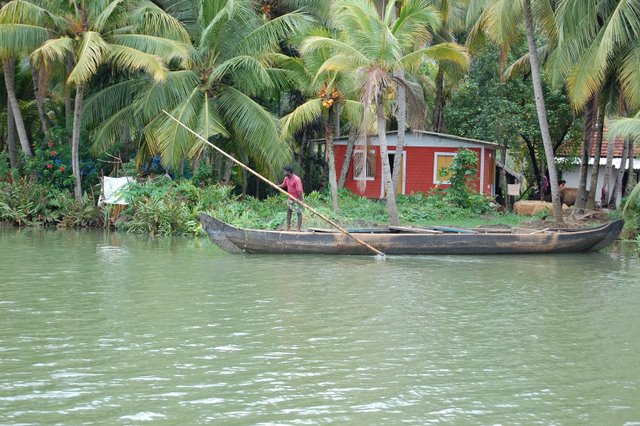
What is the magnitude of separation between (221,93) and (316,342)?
14070 millimetres

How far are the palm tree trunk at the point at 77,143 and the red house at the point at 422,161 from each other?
28.7 ft

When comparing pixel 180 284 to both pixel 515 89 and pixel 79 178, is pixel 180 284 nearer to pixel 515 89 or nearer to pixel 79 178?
pixel 79 178

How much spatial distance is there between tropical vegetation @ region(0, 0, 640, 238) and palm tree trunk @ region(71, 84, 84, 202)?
0.04 metres

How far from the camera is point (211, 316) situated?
10953 millimetres

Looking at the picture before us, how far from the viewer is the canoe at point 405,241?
54.1ft

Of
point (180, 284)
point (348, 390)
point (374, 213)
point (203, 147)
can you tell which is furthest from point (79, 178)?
point (348, 390)

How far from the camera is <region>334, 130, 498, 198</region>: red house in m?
27.6

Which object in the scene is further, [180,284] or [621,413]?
[180,284]

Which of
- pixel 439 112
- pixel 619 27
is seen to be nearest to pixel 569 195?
pixel 439 112

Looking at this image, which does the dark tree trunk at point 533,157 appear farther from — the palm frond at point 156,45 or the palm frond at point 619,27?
the palm frond at point 156,45

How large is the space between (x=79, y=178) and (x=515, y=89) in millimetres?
14149

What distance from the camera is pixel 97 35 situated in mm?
20906

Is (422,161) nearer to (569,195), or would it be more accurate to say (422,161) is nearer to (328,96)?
(569,195)

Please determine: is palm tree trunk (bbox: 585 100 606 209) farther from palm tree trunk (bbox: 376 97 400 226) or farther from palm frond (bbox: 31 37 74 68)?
palm frond (bbox: 31 37 74 68)
